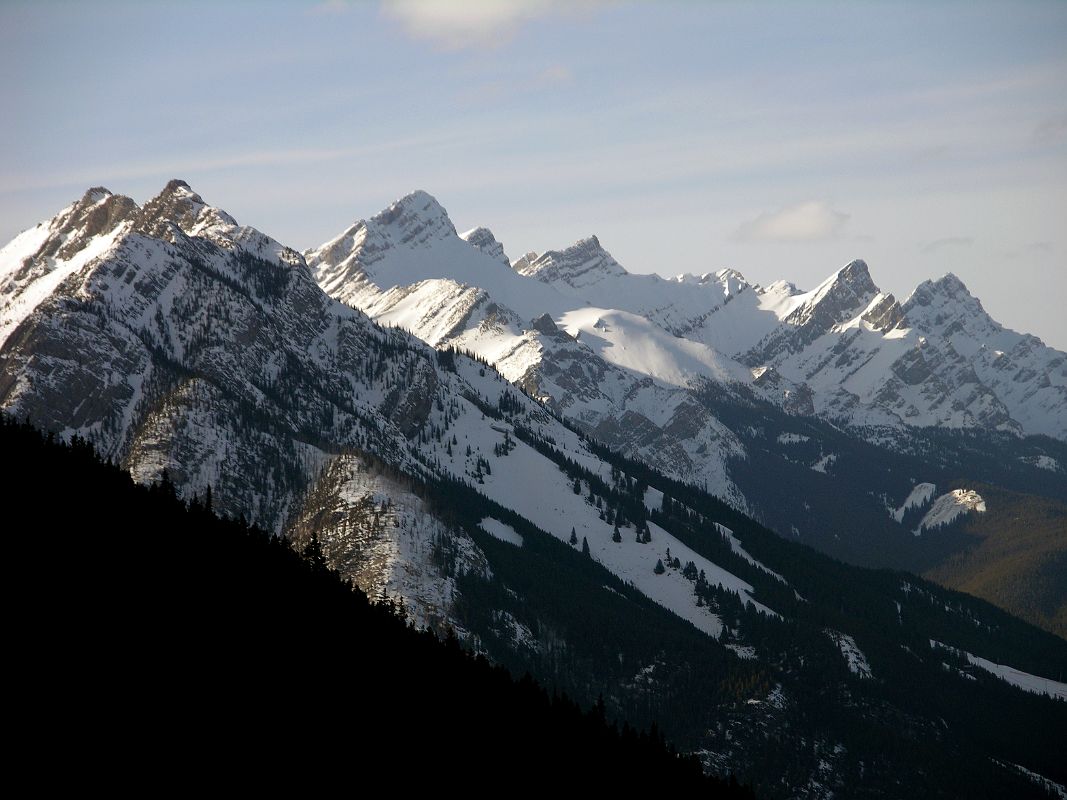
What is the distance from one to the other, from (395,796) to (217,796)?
2583cm

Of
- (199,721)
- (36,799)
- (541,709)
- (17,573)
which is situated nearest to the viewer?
(36,799)

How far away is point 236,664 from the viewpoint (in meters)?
163

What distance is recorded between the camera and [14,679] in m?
131

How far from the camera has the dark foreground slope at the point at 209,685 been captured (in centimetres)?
13125

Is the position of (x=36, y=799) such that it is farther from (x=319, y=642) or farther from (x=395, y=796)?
(x=319, y=642)

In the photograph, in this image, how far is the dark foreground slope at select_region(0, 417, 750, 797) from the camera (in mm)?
131250

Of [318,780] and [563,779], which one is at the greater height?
[563,779]

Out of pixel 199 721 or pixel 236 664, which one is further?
pixel 236 664

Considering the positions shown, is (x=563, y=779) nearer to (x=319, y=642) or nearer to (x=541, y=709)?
(x=541, y=709)

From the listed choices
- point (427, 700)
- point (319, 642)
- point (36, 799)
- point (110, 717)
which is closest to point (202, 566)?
point (319, 642)

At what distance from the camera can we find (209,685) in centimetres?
15238

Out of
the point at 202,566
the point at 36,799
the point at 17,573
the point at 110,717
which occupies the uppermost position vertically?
the point at 202,566

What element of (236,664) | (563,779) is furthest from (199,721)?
(563,779)

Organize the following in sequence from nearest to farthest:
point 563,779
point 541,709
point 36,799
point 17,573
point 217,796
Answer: point 36,799 < point 217,796 < point 17,573 < point 563,779 < point 541,709
